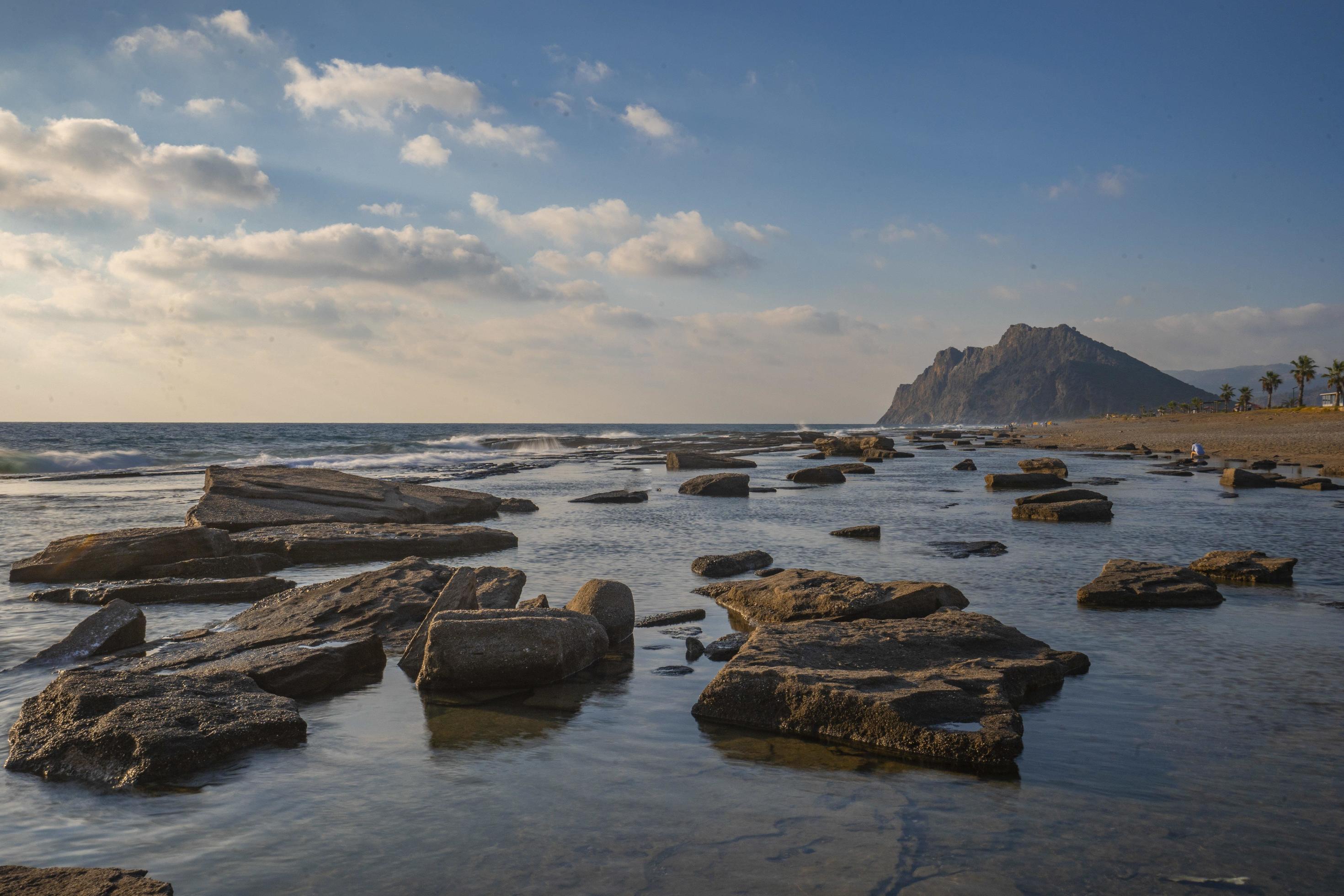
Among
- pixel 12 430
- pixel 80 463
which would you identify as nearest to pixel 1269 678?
pixel 80 463

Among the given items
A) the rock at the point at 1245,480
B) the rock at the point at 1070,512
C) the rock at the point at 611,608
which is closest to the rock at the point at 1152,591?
the rock at the point at 611,608

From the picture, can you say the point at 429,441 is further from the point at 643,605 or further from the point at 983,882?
the point at 983,882

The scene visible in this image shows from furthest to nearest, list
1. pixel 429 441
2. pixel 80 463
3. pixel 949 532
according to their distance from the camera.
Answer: pixel 429 441 → pixel 80 463 → pixel 949 532

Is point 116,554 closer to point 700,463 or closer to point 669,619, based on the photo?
point 669,619

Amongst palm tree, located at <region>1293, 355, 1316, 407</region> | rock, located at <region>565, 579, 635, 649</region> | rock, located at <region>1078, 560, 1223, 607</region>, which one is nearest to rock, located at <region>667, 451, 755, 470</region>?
rock, located at <region>1078, 560, 1223, 607</region>

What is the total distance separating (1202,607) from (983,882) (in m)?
7.74

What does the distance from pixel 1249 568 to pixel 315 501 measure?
56.8 feet

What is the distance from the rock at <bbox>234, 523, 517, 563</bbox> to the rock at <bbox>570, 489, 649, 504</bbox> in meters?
7.28

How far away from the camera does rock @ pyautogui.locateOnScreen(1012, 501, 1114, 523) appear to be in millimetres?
18156

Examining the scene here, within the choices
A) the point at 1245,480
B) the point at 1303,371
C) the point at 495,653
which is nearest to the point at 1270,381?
the point at 1303,371

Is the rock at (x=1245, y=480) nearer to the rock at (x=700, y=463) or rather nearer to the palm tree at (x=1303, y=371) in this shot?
the rock at (x=700, y=463)

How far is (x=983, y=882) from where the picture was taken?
12.3ft

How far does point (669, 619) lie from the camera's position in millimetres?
9188

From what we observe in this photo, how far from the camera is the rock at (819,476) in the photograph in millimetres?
30078
